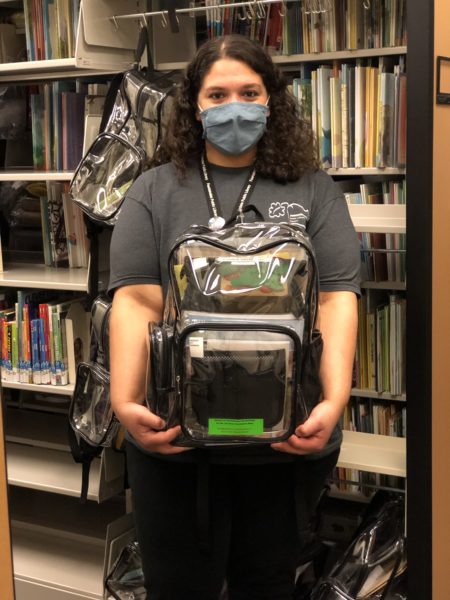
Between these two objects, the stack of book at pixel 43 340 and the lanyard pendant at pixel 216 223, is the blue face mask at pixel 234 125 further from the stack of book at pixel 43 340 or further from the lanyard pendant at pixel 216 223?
the stack of book at pixel 43 340

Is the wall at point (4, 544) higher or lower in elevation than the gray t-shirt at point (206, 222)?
lower

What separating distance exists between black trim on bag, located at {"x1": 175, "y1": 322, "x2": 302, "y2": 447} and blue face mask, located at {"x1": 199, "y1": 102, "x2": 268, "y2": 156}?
41 cm

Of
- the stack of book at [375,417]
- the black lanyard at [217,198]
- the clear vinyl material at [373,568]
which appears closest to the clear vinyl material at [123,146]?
the black lanyard at [217,198]

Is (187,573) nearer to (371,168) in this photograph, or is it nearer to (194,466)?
(194,466)

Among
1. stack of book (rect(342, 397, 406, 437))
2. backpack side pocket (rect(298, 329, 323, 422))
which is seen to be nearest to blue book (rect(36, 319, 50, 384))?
stack of book (rect(342, 397, 406, 437))

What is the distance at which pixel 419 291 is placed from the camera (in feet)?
6.01

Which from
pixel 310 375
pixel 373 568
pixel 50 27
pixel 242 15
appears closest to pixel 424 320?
pixel 310 375

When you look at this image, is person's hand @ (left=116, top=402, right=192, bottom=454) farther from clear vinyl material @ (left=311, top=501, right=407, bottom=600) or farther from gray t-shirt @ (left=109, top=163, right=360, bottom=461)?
clear vinyl material @ (left=311, top=501, right=407, bottom=600)

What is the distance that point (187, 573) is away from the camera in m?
1.67

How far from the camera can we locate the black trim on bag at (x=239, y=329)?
4.70 ft

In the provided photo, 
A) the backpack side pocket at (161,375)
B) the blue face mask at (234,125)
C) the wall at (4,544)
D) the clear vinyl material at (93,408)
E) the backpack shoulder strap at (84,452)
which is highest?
the blue face mask at (234,125)

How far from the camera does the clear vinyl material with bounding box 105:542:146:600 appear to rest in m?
2.38

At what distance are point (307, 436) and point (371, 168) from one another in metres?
0.99

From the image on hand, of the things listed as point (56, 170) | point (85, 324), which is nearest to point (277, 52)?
point (56, 170)
